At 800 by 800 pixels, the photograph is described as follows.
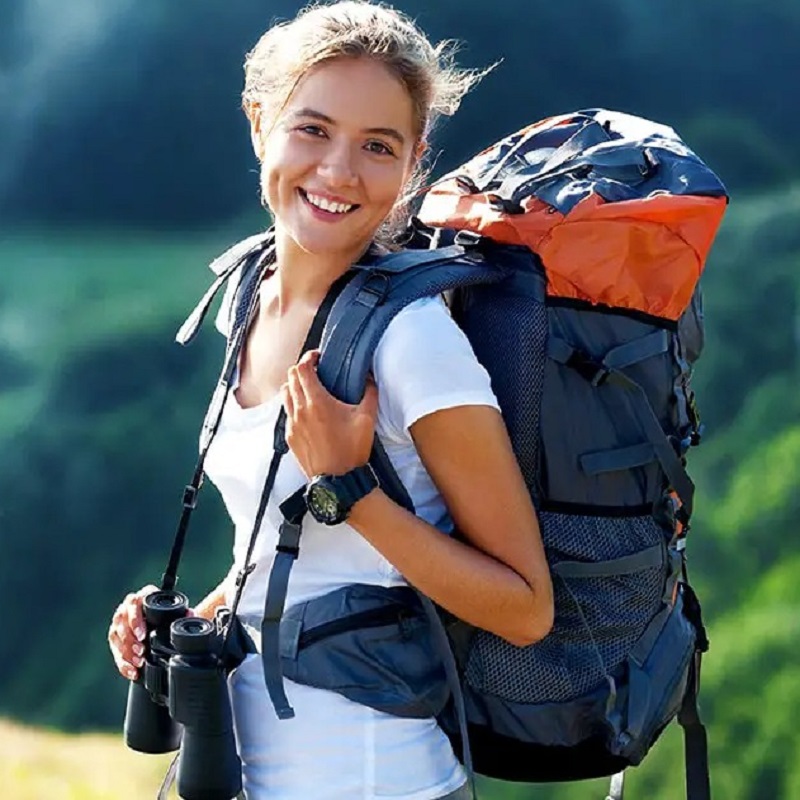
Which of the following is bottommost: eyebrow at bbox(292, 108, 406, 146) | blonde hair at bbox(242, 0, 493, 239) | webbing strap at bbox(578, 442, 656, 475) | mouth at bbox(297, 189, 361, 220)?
webbing strap at bbox(578, 442, 656, 475)

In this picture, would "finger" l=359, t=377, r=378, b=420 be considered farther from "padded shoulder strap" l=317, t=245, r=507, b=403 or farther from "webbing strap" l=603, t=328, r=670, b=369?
"webbing strap" l=603, t=328, r=670, b=369

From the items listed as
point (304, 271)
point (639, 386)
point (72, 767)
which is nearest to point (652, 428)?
point (639, 386)

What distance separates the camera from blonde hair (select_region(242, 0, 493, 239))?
126 cm

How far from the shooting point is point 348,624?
3.96ft

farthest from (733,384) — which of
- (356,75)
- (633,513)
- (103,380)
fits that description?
(356,75)

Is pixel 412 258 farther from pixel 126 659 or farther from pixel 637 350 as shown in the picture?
pixel 126 659

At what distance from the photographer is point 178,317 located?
2996 millimetres

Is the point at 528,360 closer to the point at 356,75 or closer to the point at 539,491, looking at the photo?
the point at 539,491

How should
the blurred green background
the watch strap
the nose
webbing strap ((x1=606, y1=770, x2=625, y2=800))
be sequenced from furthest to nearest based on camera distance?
1. the blurred green background
2. webbing strap ((x1=606, y1=770, x2=625, y2=800))
3. the nose
4. the watch strap

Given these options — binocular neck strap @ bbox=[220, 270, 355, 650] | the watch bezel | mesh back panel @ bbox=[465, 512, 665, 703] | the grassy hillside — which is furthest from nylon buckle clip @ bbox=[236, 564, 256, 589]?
the grassy hillside

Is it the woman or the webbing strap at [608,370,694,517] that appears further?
the webbing strap at [608,370,694,517]

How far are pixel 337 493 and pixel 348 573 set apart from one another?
117mm

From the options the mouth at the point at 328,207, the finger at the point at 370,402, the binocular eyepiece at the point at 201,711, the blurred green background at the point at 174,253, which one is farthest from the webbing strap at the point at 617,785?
the blurred green background at the point at 174,253

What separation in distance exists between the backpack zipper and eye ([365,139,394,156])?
42 cm
